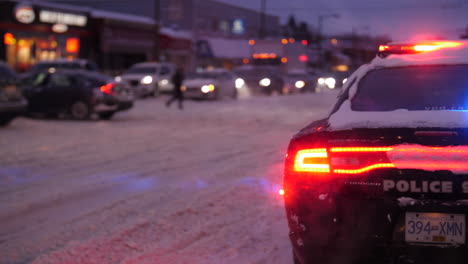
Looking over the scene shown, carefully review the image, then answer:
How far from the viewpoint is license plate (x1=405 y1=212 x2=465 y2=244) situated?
3.32 meters

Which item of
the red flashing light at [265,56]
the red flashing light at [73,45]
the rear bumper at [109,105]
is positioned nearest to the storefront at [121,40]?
the red flashing light at [73,45]

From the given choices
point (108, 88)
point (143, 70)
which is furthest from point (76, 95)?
point (143, 70)

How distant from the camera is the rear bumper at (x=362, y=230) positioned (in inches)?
132

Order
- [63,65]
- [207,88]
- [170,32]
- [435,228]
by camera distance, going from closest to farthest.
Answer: [435,228] → [63,65] → [207,88] → [170,32]

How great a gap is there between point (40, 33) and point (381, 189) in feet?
121

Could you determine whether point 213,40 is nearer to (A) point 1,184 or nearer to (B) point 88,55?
(B) point 88,55

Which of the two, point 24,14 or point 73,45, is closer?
point 24,14

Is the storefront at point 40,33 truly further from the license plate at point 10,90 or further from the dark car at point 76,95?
the license plate at point 10,90

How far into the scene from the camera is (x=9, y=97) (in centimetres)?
1432

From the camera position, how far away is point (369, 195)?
3.44 meters

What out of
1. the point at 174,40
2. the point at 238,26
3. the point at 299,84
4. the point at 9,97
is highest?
the point at 238,26

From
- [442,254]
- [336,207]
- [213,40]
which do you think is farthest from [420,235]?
[213,40]

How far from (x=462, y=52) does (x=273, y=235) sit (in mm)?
2160

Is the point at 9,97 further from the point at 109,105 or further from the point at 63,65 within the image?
the point at 63,65
